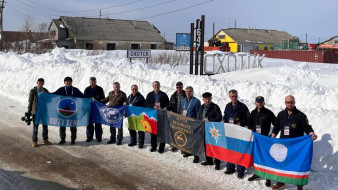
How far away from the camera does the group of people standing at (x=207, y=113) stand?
8102mm

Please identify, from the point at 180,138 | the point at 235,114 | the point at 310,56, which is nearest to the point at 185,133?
the point at 180,138

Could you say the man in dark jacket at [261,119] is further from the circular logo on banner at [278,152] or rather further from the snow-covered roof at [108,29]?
the snow-covered roof at [108,29]

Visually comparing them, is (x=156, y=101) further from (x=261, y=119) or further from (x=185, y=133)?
(x=261, y=119)

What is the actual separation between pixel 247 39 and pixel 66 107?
7766cm

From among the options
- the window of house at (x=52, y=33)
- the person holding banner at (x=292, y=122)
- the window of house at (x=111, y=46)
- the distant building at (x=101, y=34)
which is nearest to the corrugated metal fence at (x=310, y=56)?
the distant building at (x=101, y=34)

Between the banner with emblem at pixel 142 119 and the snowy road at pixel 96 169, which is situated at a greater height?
the banner with emblem at pixel 142 119

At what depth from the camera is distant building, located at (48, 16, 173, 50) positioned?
223 feet

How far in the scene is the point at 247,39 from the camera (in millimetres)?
85625

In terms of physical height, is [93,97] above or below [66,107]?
above

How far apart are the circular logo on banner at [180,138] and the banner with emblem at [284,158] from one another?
7.41 ft

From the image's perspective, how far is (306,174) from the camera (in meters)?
7.62

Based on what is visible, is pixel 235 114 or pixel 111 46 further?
pixel 111 46

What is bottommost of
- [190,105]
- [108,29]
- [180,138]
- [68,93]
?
[180,138]

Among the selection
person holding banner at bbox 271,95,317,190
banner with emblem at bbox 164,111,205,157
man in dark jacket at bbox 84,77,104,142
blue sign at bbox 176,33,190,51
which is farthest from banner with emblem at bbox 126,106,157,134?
blue sign at bbox 176,33,190,51
